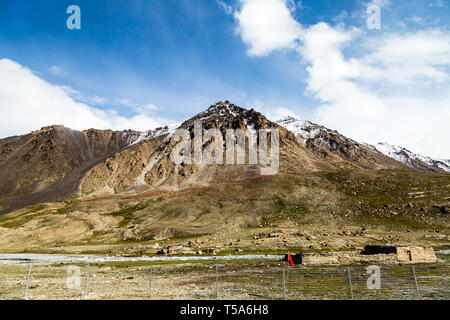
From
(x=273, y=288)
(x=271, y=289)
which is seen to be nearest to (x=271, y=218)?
(x=273, y=288)

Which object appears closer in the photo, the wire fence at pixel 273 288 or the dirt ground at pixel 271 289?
the wire fence at pixel 273 288

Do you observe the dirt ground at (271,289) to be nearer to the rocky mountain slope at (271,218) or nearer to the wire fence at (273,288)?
the wire fence at (273,288)

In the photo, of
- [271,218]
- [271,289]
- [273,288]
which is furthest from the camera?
[271,218]

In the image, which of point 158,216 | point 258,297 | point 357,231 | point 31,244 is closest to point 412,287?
point 258,297

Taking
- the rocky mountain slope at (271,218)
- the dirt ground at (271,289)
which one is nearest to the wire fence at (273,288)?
the dirt ground at (271,289)

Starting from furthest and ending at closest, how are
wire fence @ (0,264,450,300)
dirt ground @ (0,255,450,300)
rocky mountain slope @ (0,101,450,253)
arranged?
rocky mountain slope @ (0,101,450,253), dirt ground @ (0,255,450,300), wire fence @ (0,264,450,300)

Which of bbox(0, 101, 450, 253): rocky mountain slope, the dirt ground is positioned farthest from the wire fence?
bbox(0, 101, 450, 253): rocky mountain slope

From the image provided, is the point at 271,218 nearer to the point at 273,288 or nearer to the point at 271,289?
the point at 273,288

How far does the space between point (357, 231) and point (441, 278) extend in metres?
63.0

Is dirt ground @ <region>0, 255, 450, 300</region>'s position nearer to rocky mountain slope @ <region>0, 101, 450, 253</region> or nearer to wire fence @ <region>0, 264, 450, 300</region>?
wire fence @ <region>0, 264, 450, 300</region>

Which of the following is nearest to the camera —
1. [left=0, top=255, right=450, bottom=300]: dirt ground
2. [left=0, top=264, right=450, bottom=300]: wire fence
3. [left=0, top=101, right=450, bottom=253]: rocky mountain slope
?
[left=0, top=264, right=450, bottom=300]: wire fence

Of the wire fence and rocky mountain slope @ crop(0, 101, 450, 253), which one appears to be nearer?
the wire fence
